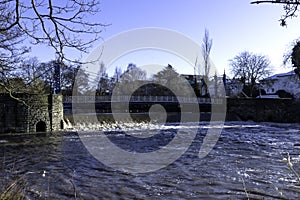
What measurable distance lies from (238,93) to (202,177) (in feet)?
141

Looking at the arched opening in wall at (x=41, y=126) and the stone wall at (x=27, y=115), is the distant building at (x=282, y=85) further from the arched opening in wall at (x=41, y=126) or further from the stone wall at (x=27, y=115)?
the arched opening in wall at (x=41, y=126)

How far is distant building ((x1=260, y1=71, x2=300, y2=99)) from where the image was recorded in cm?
4639

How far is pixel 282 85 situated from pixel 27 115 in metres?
47.7

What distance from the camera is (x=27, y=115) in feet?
58.4

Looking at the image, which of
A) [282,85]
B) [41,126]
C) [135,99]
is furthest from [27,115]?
[282,85]

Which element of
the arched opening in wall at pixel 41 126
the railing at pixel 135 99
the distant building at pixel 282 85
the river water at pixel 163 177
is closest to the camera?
the river water at pixel 163 177

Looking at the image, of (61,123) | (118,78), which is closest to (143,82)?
(118,78)

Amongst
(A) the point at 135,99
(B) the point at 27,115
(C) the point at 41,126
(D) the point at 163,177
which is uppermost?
(A) the point at 135,99

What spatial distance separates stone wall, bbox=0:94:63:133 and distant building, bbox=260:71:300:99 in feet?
115

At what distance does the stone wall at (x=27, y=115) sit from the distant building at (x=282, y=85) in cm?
3492

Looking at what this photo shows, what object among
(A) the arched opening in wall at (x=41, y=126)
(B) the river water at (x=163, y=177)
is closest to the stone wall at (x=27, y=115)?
(A) the arched opening in wall at (x=41, y=126)

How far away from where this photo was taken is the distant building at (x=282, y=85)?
46.4m

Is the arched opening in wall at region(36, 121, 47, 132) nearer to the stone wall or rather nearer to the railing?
the stone wall

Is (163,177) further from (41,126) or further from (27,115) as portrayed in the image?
(41,126)
